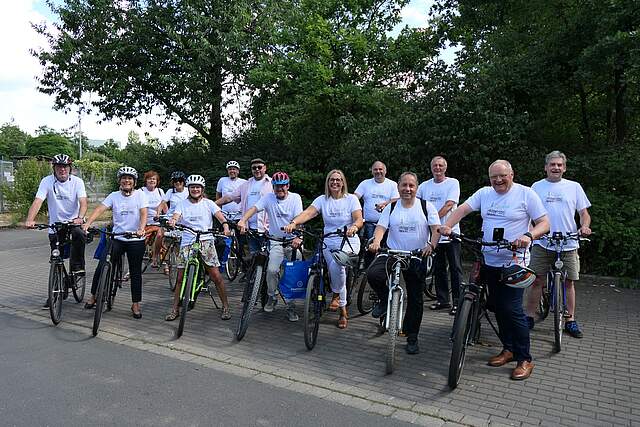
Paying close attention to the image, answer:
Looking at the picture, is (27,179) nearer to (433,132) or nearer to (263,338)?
(433,132)

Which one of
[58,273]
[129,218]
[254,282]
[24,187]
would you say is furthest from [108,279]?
[24,187]

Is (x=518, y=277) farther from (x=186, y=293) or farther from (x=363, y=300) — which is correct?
(x=186, y=293)

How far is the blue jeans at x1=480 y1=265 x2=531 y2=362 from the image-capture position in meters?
4.54

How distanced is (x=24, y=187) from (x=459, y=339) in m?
18.7

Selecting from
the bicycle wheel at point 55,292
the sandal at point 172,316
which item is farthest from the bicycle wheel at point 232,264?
the bicycle wheel at point 55,292

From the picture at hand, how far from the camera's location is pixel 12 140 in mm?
83250

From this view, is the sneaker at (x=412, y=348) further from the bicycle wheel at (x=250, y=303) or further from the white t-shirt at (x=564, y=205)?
the white t-shirt at (x=564, y=205)

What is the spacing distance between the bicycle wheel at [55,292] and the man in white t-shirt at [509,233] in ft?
15.1

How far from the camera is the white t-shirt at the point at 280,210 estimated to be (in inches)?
251

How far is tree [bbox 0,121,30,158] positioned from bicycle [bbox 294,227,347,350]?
270 ft

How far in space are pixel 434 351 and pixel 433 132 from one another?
6.29 meters

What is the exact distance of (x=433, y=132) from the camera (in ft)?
35.3

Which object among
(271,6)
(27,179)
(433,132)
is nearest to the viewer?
(433,132)

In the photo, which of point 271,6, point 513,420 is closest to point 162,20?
point 271,6
